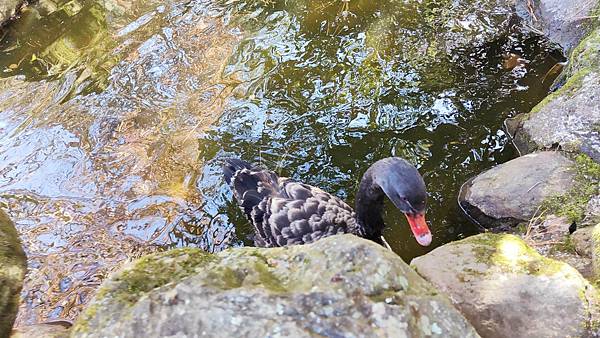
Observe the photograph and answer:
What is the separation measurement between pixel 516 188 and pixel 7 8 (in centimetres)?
754

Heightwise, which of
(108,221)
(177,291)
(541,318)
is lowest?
(541,318)

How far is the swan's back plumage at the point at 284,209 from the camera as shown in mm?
3820

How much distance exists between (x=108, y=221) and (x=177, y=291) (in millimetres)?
2895

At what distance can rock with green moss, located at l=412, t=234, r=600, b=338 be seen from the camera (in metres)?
2.47

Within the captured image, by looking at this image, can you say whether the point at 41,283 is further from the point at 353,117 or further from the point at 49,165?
the point at 353,117

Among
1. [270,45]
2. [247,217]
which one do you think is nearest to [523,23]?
[270,45]

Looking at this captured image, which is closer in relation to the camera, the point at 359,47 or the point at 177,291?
the point at 177,291

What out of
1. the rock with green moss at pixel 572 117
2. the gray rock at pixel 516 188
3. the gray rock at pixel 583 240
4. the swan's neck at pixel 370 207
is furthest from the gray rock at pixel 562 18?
the swan's neck at pixel 370 207

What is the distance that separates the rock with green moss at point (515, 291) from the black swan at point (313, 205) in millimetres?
311

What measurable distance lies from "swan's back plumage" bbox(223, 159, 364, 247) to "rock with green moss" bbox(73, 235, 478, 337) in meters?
1.59

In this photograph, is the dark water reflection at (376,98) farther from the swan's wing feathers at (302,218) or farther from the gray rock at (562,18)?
the swan's wing feathers at (302,218)

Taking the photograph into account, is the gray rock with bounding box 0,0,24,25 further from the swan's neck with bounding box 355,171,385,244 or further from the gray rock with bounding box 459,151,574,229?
the gray rock with bounding box 459,151,574,229

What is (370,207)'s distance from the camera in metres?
3.65

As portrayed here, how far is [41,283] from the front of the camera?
4094mm
